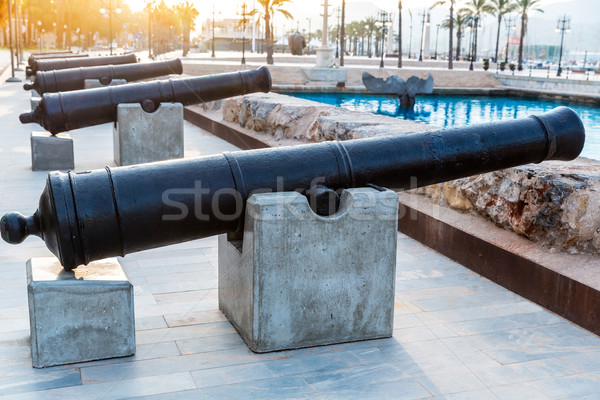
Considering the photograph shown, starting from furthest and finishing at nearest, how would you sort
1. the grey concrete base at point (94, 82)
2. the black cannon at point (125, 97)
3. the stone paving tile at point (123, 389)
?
the grey concrete base at point (94, 82), the black cannon at point (125, 97), the stone paving tile at point (123, 389)

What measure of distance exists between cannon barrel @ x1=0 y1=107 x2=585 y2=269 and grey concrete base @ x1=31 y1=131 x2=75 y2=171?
17.2ft

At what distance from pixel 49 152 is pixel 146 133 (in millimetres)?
1123

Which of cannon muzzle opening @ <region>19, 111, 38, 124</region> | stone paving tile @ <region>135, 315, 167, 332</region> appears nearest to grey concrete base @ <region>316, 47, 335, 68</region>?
cannon muzzle opening @ <region>19, 111, 38, 124</region>

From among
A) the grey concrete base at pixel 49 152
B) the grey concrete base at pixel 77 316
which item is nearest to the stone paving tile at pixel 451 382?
the grey concrete base at pixel 77 316

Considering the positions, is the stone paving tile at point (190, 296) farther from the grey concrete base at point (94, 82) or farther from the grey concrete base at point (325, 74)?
the grey concrete base at point (325, 74)

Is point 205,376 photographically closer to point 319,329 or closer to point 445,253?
point 319,329

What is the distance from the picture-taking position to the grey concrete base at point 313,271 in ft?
11.1

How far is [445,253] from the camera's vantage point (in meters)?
5.15

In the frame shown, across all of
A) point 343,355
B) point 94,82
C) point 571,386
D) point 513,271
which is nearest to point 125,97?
point 94,82

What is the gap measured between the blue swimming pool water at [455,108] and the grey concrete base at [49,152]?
1411cm

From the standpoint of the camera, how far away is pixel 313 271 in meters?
3.49

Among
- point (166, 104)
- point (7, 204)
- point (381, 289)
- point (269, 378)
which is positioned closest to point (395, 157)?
point (381, 289)

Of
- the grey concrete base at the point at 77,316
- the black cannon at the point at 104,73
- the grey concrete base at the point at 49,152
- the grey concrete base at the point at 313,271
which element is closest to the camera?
the grey concrete base at the point at 77,316

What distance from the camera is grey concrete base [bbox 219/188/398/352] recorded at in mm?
3383
